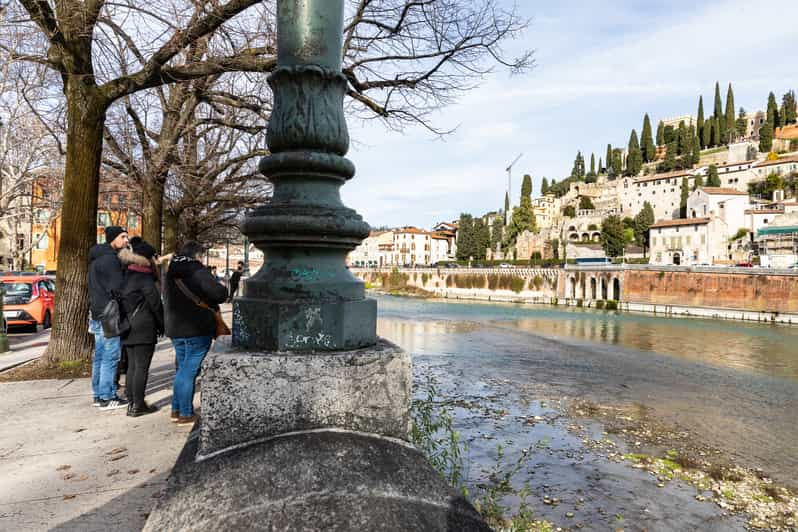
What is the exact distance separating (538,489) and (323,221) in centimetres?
531

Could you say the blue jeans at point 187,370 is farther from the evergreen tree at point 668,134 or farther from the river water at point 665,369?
the evergreen tree at point 668,134

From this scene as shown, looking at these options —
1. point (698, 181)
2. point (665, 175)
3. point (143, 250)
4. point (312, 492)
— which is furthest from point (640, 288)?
point (312, 492)

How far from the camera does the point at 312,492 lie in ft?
5.67

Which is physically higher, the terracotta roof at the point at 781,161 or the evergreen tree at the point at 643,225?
the terracotta roof at the point at 781,161

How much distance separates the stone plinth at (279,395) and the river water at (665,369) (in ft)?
28.1

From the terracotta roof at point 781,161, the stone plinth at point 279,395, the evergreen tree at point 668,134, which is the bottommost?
the stone plinth at point 279,395

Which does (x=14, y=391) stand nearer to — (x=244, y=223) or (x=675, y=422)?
(x=244, y=223)

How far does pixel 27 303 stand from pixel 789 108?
13475cm

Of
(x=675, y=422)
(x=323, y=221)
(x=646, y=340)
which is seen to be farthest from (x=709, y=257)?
(x=323, y=221)

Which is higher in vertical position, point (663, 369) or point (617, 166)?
point (617, 166)

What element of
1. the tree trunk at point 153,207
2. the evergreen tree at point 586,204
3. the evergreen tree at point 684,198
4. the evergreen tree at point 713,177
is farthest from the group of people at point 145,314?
the evergreen tree at point 586,204

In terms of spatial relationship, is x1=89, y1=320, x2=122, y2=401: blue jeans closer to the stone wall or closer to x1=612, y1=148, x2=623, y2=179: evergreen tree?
the stone wall

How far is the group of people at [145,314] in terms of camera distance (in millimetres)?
5211

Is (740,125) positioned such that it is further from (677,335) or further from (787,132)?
(677,335)
